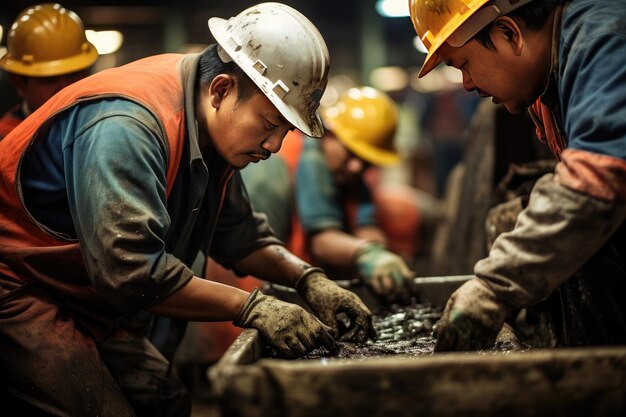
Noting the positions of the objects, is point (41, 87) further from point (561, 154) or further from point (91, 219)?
point (561, 154)

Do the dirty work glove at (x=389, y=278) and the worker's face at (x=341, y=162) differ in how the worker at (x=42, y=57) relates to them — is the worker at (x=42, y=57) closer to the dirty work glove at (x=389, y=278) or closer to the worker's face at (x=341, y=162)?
the worker's face at (x=341, y=162)

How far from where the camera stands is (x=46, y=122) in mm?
2898

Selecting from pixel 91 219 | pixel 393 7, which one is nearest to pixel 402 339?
pixel 91 219

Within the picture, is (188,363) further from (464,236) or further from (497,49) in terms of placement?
(497,49)

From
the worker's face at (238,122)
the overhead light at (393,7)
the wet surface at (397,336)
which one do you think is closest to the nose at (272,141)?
the worker's face at (238,122)

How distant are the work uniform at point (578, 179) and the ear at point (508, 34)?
15 cm

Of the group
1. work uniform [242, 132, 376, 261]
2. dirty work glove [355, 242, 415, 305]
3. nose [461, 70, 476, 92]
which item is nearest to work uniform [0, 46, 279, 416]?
nose [461, 70, 476, 92]

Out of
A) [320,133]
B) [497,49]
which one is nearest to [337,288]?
[320,133]

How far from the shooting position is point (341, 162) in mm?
5898

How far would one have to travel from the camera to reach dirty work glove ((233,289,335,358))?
2775 mm

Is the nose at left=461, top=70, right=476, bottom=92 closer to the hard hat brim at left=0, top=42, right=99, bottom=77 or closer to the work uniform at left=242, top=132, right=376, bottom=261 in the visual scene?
the work uniform at left=242, top=132, right=376, bottom=261

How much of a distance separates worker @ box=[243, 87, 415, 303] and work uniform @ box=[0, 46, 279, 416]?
172 cm

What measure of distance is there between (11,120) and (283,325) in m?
2.62

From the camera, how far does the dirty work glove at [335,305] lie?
3293 mm
